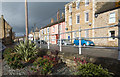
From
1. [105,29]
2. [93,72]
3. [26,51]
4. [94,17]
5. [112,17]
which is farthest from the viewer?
[94,17]

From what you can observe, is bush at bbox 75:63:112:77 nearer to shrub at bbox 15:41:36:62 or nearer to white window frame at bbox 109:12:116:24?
shrub at bbox 15:41:36:62

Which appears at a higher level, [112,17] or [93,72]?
[112,17]

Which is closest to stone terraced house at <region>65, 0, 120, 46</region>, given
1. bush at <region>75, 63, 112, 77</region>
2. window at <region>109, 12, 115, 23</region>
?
window at <region>109, 12, 115, 23</region>

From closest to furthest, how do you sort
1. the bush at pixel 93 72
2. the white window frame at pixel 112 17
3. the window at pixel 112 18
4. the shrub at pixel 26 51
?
1. the bush at pixel 93 72
2. the shrub at pixel 26 51
3. the white window frame at pixel 112 17
4. the window at pixel 112 18

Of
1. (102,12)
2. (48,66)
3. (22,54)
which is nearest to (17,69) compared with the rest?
(22,54)

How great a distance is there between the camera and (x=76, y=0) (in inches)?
757

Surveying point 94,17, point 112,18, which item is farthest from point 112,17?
point 94,17

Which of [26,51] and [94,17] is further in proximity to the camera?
[94,17]

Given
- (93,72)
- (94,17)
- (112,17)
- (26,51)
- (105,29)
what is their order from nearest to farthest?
(93,72)
(26,51)
(112,17)
(105,29)
(94,17)

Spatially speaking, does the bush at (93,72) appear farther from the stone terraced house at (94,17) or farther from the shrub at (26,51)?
the stone terraced house at (94,17)

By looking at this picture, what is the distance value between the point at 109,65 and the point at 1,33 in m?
13.8

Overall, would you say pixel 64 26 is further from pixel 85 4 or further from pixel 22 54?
pixel 22 54

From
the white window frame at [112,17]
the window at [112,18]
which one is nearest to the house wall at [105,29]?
the white window frame at [112,17]

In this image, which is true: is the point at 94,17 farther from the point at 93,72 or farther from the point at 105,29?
the point at 93,72
